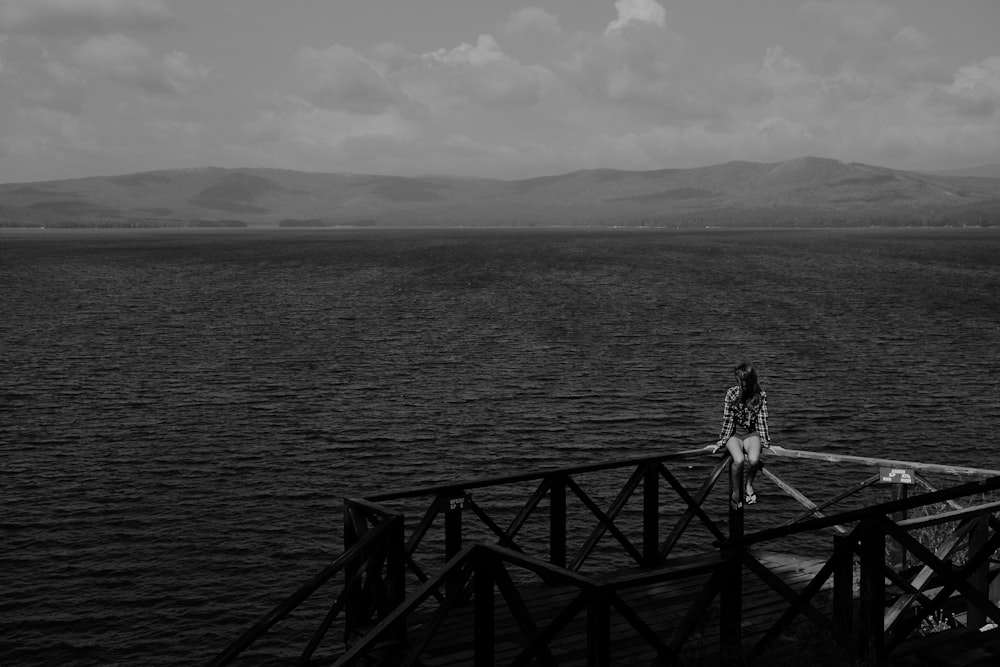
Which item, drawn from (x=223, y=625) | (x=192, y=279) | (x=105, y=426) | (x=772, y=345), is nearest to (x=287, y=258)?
(x=192, y=279)

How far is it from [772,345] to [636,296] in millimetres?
35582

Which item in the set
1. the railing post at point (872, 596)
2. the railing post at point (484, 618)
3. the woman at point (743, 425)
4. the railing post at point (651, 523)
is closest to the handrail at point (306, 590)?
the railing post at point (484, 618)

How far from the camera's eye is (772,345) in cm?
6231

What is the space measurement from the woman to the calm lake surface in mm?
11700

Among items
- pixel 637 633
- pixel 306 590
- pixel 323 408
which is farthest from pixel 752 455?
pixel 323 408

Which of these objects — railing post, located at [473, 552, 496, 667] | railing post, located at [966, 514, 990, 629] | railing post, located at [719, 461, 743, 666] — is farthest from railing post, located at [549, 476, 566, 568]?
railing post, located at [966, 514, 990, 629]

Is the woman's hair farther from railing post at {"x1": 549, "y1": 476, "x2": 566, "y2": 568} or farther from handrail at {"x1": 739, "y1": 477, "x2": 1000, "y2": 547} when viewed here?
handrail at {"x1": 739, "y1": 477, "x2": 1000, "y2": 547}

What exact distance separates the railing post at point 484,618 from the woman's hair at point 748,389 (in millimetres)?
6467

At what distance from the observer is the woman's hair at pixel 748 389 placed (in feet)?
51.9

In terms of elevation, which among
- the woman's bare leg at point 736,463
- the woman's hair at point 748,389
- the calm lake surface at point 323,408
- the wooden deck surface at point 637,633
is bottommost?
the calm lake surface at point 323,408

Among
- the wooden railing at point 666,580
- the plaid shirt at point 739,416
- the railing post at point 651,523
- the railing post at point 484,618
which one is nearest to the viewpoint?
the wooden railing at point 666,580

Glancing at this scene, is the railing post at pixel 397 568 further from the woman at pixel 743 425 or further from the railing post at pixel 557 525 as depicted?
the woman at pixel 743 425

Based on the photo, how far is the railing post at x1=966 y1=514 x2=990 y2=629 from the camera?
1215 centimetres

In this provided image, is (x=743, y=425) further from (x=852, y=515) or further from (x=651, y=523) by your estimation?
(x=852, y=515)
